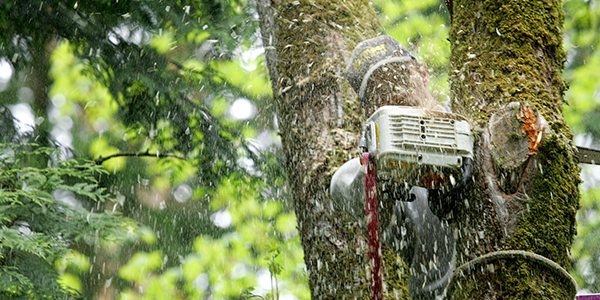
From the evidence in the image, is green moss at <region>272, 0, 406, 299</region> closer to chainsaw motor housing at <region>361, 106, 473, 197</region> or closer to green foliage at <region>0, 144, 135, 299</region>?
chainsaw motor housing at <region>361, 106, 473, 197</region>

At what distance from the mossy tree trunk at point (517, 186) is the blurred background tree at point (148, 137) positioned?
0.54m

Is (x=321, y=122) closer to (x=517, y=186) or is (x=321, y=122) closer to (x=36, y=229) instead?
(x=517, y=186)

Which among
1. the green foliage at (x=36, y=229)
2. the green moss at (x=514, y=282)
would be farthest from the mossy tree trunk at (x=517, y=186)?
the green foliage at (x=36, y=229)

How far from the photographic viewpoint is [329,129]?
111 inches

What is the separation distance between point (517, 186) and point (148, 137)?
423cm

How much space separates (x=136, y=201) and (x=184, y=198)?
6.27 feet

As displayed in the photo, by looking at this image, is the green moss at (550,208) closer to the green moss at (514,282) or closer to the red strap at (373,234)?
the green moss at (514,282)

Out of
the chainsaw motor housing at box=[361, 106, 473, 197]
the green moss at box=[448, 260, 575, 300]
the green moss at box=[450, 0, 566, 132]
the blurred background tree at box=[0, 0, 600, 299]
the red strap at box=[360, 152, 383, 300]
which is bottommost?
the green moss at box=[448, 260, 575, 300]

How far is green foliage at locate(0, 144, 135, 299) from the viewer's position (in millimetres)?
3332

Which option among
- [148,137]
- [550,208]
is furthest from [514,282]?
[148,137]

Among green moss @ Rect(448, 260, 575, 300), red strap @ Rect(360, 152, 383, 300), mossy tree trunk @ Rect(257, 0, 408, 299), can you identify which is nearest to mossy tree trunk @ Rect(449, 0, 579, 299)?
green moss @ Rect(448, 260, 575, 300)

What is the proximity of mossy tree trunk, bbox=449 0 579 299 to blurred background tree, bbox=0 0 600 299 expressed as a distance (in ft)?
1.77

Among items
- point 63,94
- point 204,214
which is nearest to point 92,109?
point 63,94

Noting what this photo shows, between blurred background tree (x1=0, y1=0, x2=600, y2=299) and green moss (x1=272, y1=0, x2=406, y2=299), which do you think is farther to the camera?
blurred background tree (x1=0, y1=0, x2=600, y2=299)
